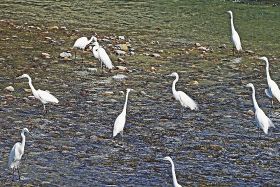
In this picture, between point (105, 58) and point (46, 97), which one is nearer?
point (46, 97)

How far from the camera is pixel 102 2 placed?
133 ft

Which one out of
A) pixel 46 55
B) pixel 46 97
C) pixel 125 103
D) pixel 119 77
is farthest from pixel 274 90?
pixel 46 55

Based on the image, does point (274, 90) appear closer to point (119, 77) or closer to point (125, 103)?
point (125, 103)

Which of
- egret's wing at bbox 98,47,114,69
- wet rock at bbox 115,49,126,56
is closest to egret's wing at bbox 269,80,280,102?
egret's wing at bbox 98,47,114,69

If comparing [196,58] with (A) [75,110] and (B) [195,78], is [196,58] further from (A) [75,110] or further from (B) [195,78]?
(A) [75,110]

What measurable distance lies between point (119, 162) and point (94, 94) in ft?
17.9

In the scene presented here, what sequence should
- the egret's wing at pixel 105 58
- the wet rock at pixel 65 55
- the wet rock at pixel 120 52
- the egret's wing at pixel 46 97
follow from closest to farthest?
the egret's wing at pixel 46 97 → the egret's wing at pixel 105 58 → the wet rock at pixel 65 55 → the wet rock at pixel 120 52

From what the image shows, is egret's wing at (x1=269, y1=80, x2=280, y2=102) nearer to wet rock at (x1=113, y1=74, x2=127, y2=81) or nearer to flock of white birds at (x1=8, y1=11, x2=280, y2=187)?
flock of white birds at (x1=8, y1=11, x2=280, y2=187)

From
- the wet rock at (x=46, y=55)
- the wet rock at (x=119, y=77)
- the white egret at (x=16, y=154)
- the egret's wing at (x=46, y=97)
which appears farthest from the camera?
the wet rock at (x=46, y=55)

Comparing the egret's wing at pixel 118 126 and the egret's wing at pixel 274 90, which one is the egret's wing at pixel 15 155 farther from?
the egret's wing at pixel 274 90

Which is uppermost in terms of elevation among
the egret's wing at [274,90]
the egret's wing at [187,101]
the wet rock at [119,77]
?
the egret's wing at [274,90]

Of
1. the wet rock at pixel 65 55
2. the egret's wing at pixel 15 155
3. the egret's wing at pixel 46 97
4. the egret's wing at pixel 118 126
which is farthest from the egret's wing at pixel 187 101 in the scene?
the wet rock at pixel 65 55

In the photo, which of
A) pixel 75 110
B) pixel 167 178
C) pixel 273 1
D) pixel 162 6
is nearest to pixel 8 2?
pixel 162 6

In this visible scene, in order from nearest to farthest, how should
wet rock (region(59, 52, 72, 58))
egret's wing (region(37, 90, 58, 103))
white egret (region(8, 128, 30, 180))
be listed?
white egret (region(8, 128, 30, 180))
egret's wing (region(37, 90, 58, 103))
wet rock (region(59, 52, 72, 58))
